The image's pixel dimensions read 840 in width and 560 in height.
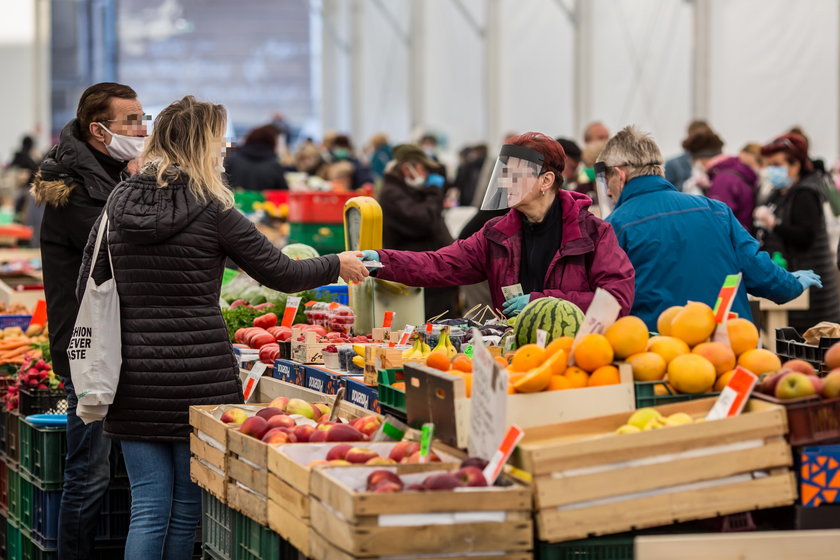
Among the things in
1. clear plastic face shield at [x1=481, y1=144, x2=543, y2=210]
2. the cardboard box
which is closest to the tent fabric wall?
clear plastic face shield at [x1=481, y1=144, x2=543, y2=210]

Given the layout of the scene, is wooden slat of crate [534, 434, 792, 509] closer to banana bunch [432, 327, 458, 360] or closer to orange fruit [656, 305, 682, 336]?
orange fruit [656, 305, 682, 336]

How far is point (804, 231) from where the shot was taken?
27.3ft

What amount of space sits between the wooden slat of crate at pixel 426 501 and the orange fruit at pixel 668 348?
732mm

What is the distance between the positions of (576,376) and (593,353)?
0.25ft

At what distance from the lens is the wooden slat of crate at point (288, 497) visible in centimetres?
329

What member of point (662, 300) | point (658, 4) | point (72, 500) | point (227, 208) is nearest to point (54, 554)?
point (72, 500)

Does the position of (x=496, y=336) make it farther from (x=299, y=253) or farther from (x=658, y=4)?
(x=658, y=4)

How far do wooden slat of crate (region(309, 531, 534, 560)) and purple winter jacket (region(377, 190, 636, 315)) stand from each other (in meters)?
1.52

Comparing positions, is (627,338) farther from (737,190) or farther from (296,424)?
(737,190)

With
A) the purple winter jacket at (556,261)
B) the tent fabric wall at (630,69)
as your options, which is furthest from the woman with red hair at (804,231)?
the tent fabric wall at (630,69)

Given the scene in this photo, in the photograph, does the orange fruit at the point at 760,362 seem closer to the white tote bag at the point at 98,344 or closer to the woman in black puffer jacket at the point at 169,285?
the woman in black puffer jacket at the point at 169,285

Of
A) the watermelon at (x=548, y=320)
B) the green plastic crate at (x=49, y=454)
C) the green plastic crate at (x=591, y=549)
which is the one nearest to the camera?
the green plastic crate at (x=591, y=549)

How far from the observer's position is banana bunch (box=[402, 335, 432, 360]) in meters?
4.24

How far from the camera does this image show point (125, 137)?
16.2ft
